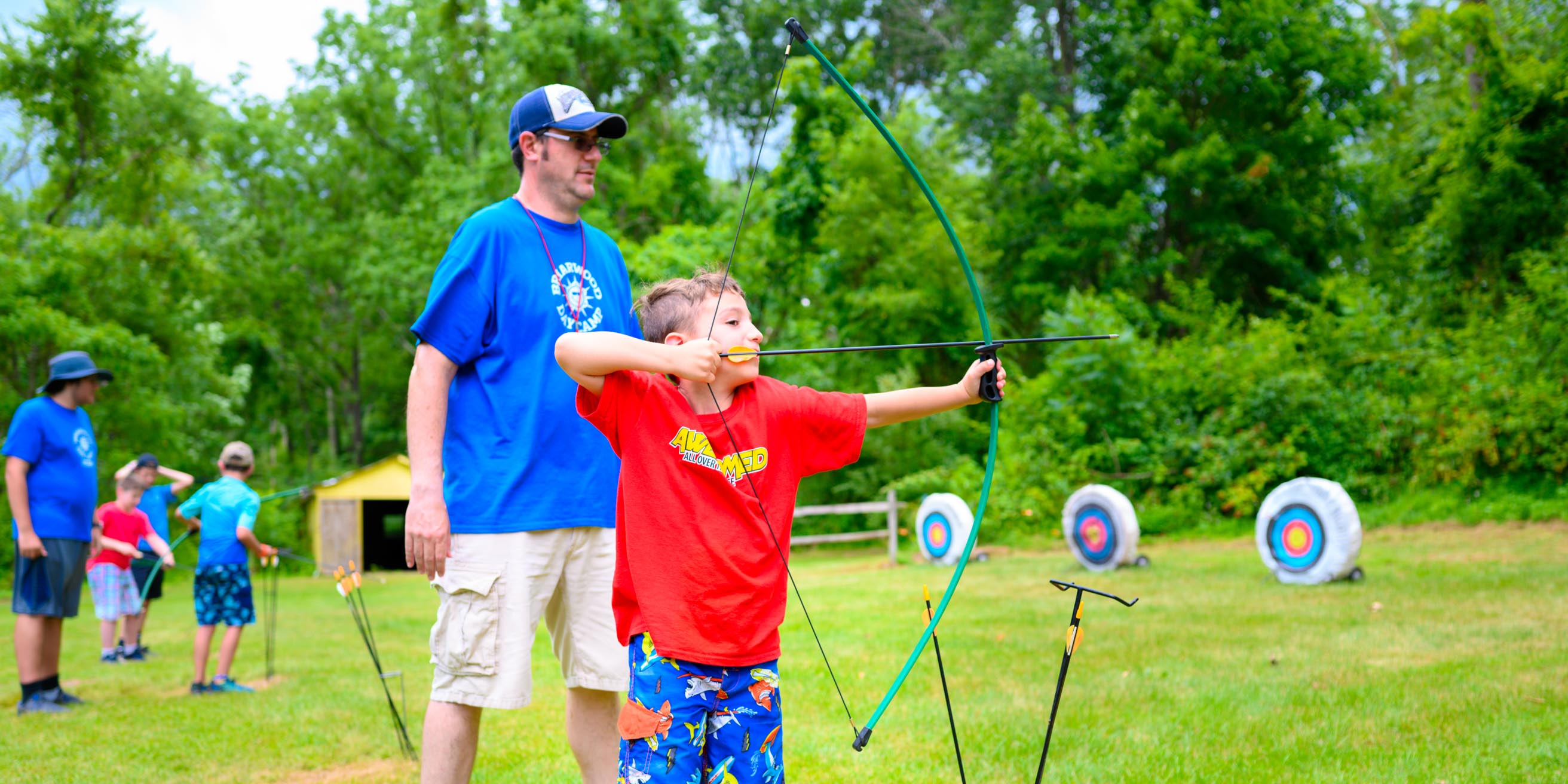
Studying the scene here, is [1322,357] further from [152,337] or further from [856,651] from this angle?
[152,337]

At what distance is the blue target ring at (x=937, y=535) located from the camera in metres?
12.8

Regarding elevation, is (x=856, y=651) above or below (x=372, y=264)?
below

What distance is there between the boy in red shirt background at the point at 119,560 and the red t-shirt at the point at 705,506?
6.01m

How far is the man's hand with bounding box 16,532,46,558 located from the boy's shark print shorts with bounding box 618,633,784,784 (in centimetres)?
434

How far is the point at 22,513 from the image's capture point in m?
5.05

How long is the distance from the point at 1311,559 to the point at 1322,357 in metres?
8.38

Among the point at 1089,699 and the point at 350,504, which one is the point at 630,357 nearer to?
the point at 1089,699

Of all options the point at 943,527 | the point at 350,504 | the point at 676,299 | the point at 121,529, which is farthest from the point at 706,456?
the point at 350,504

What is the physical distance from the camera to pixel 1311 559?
823 cm

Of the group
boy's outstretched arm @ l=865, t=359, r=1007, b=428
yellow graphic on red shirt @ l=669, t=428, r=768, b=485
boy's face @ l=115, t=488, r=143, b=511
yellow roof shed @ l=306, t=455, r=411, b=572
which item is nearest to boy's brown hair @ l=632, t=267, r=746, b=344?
yellow graphic on red shirt @ l=669, t=428, r=768, b=485

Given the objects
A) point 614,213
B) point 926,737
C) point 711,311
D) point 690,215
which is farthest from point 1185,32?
point 711,311

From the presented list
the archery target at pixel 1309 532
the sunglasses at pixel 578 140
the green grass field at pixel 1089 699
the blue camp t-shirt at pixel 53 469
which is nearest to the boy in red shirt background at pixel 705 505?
the sunglasses at pixel 578 140

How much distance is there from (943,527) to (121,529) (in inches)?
336

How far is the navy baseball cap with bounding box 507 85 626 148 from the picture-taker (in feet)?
8.28
